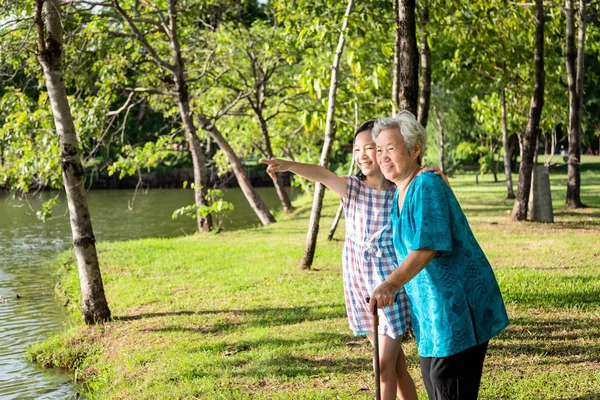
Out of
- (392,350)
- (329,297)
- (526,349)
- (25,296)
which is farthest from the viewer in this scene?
(25,296)

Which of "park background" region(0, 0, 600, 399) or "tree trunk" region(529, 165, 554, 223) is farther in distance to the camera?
"tree trunk" region(529, 165, 554, 223)

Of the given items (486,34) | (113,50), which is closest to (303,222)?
(113,50)

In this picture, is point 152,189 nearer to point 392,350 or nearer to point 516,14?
point 516,14

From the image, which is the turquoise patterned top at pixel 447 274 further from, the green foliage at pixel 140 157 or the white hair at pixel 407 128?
the green foliage at pixel 140 157

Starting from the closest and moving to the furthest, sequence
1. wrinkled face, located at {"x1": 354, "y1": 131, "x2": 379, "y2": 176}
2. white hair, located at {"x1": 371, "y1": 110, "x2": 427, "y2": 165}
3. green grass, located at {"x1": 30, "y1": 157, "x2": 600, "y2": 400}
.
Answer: white hair, located at {"x1": 371, "y1": 110, "x2": 427, "y2": 165} < wrinkled face, located at {"x1": 354, "y1": 131, "x2": 379, "y2": 176} < green grass, located at {"x1": 30, "y1": 157, "x2": 600, "y2": 400}

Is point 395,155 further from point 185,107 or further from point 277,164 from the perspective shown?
point 185,107

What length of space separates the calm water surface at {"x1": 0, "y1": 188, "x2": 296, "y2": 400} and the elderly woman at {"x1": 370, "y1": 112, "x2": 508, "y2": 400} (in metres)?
4.47

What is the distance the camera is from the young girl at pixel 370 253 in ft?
13.9

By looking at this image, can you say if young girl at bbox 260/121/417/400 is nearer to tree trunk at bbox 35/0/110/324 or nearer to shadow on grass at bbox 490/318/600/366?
shadow on grass at bbox 490/318/600/366

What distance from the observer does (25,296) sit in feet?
40.1

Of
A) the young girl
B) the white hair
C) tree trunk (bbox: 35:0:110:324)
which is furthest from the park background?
the white hair

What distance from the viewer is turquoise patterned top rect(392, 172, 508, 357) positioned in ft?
11.0

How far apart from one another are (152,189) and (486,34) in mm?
38014

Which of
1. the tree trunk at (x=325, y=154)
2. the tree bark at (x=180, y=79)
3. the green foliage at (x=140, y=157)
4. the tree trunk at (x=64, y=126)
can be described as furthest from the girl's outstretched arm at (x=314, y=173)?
the green foliage at (x=140, y=157)
